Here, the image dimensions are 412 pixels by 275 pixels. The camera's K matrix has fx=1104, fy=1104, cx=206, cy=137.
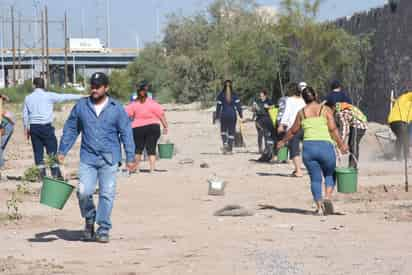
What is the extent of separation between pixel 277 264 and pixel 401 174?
9.78 meters

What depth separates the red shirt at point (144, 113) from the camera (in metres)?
19.7

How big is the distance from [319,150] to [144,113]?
6.58m

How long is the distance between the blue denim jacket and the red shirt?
810 centimetres

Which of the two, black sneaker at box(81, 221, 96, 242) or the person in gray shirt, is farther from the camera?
the person in gray shirt

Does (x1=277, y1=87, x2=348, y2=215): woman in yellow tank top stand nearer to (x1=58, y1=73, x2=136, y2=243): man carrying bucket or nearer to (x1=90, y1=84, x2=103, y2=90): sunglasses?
(x1=58, y1=73, x2=136, y2=243): man carrying bucket

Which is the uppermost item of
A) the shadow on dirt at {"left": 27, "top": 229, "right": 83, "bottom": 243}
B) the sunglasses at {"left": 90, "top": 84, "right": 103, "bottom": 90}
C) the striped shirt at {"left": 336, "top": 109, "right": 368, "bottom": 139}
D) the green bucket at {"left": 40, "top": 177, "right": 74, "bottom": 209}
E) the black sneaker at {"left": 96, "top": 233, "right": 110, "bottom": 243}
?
the sunglasses at {"left": 90, "top": 84, "right": 103, "bottom": 90}

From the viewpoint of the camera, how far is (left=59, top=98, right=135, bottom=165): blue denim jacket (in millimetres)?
11391

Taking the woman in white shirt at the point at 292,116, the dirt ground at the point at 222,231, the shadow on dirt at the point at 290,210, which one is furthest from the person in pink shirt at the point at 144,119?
the shadow on dirt at the point at 290,210

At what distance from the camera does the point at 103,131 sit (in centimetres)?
1140

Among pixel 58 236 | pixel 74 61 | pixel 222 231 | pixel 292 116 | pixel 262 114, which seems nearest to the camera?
pixel 58 236

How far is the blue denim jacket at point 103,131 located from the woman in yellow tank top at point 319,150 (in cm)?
296

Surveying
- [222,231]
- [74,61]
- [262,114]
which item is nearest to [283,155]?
[262,114]

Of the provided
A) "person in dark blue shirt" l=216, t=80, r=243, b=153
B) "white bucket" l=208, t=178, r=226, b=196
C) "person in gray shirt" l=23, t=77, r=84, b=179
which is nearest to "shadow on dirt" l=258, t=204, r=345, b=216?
"white bucket" l=208, t=178, r=226, b=196

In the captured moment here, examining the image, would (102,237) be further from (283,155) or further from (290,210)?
(283,155)
